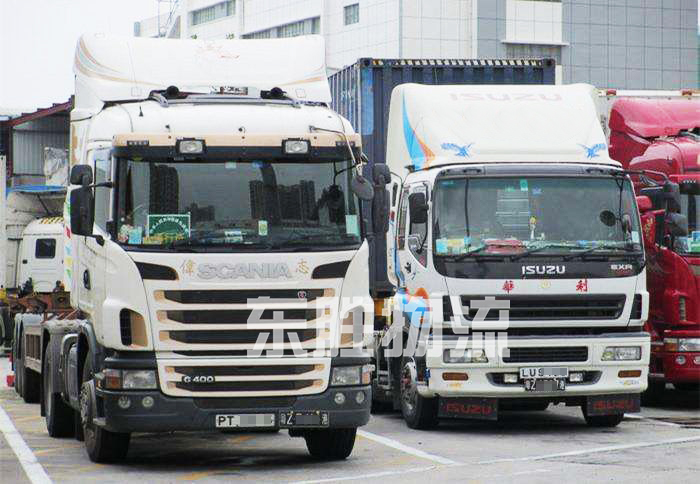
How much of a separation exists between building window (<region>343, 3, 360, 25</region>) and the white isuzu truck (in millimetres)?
53985

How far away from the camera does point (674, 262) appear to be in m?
17.0

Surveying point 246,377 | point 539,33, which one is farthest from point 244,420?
point 539,33

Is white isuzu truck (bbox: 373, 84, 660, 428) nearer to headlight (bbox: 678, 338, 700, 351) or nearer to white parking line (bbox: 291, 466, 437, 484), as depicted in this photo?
headlight (bbox: 678, 338, 700, 351)

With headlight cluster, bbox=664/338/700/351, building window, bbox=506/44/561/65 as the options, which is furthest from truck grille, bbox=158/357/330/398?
building window, bbox=506/44/561/65

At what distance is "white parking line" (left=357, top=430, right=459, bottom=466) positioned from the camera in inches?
518

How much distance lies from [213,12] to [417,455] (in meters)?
74.9

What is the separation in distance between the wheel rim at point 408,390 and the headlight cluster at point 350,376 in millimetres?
3106

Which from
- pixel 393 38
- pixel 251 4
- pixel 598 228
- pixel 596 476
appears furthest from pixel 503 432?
pixel 251 4

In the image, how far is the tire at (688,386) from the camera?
19984 millimetres

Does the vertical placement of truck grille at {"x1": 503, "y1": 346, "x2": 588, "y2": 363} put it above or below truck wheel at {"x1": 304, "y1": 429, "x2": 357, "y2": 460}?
above

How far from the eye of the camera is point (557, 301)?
49.6ft

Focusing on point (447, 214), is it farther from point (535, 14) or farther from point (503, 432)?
point (535, 14)

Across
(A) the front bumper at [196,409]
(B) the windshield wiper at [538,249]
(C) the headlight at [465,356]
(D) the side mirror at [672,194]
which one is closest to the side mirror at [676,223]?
(D) the side mirror at [672,194]

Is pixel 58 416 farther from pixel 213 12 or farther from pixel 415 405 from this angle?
pixel 213 12
